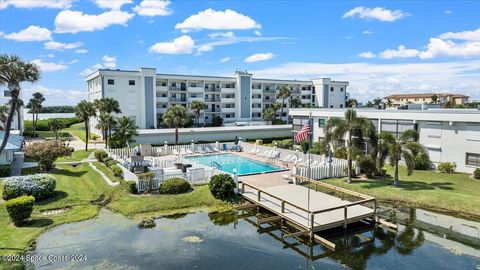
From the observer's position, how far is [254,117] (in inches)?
2921

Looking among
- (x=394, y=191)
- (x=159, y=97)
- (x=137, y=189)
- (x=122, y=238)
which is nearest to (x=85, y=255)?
(x=122, y=238)

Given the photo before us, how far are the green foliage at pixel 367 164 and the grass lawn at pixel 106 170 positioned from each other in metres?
17.6

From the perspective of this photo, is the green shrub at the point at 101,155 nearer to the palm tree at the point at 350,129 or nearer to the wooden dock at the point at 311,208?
the wooden dock at the point at 311,208

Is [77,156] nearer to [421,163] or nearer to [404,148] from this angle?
[404,148]

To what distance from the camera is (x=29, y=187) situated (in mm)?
19047

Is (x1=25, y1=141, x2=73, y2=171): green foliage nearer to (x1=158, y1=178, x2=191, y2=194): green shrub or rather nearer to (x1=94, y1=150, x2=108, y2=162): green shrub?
(x1=94, y1=150, x2=108, y2=162): green shrub

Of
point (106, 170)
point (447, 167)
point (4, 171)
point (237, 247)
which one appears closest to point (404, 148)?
point (447, 167)

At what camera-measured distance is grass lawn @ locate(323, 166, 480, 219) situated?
1891cm

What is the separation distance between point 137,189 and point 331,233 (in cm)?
1177

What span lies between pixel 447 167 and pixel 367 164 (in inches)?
291

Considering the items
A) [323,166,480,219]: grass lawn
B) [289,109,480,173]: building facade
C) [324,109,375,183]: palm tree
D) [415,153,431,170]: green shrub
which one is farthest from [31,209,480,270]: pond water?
[289,109,480,173]: building facade

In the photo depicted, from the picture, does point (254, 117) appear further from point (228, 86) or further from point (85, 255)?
point (85, 255)

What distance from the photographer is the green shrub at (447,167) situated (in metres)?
26.8

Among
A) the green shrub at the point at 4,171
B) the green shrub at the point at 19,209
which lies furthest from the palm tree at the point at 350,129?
the green shrub at the point at 4,171
